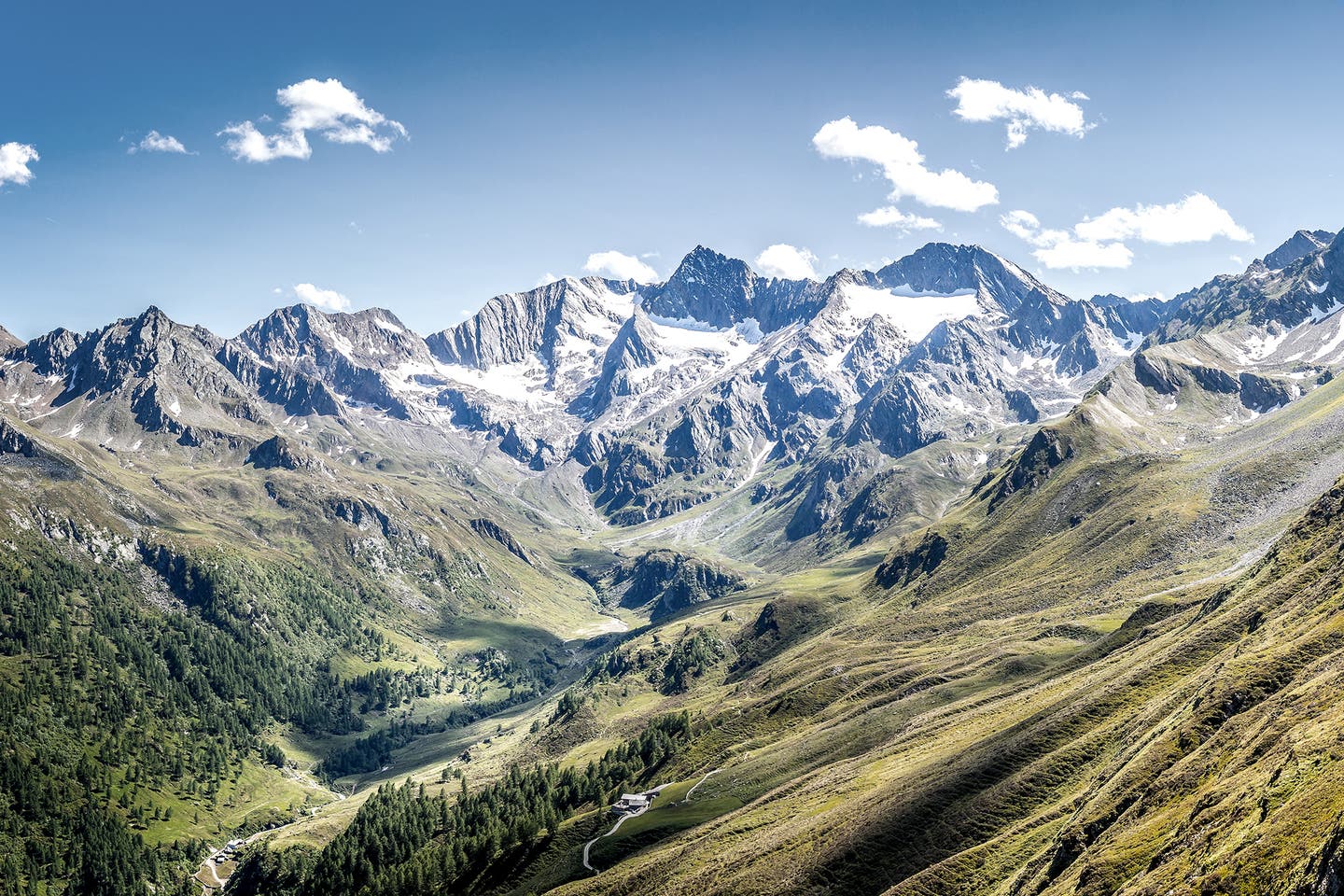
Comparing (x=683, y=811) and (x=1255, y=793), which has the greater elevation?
(x=1255, y=793)

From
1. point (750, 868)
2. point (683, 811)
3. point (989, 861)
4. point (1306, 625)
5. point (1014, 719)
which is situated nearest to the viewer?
point (989, 861)

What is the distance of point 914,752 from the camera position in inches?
6471

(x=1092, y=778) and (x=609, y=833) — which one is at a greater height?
(x=1092, y=778)

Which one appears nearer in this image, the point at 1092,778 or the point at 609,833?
the point at 1092,778

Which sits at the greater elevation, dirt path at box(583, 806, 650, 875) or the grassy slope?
the grassy slope

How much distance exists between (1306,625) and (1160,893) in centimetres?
7379

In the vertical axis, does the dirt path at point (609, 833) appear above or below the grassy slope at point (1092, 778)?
below

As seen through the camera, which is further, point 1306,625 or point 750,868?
point 750,868

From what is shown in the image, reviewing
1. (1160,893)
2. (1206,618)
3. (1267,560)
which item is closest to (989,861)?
(1160,893)

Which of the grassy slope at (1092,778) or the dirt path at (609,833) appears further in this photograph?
the dirt path at (609,833)

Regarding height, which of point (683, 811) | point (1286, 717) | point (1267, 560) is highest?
point (1286, 717)

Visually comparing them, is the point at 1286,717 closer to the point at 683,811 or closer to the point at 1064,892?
the point at 1064,892

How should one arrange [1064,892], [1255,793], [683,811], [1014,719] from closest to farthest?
[1255,793] → [1064,892] → [1014,719] → [683,811]

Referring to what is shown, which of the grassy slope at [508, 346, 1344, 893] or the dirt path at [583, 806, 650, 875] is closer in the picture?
the grassy slope at [508, 346, 1344, 893]
